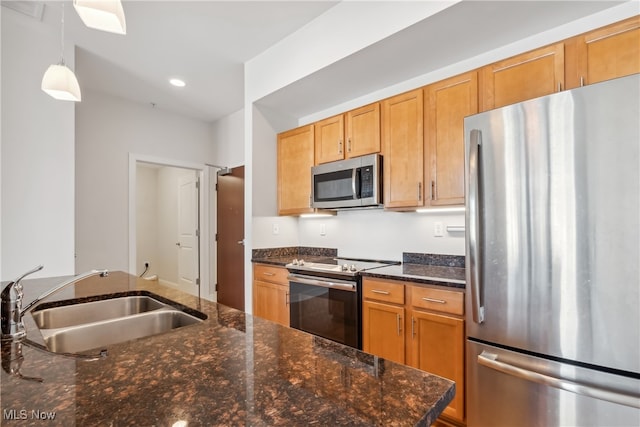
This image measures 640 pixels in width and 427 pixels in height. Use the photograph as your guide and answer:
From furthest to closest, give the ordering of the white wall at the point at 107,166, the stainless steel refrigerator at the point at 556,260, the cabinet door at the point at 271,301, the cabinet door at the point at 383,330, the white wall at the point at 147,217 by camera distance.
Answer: the white wall at the point at 147,217
the white wall at the point at 107,166
the cabinet door at the point at 271,301
the cabinet door at the point at 383,330
the stainless steel refrigerator at the point at 556,260

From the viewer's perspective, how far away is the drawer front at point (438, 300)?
5.60 ft

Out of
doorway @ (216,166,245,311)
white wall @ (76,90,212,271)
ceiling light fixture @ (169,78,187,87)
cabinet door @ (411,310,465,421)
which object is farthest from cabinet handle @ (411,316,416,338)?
white wall @ (76,90,212,271)


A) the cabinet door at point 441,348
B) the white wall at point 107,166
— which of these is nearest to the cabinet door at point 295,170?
the cabinet door at point 441,348

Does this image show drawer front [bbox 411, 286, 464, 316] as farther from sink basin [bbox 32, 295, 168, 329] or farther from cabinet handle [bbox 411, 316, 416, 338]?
sink basin [bbox 32, 295, 168, 329]

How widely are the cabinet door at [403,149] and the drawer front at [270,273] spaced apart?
1134 millimetres

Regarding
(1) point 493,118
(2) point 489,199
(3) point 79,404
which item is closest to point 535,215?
(2) point 489,199

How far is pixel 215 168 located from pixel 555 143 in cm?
440

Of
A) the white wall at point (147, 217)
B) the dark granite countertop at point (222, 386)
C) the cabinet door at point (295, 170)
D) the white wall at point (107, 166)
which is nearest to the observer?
the dark granite countertop at point (222, 386)

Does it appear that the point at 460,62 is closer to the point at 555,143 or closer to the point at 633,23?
the point at 633,23

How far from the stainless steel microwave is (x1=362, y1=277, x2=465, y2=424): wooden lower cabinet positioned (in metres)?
0.72

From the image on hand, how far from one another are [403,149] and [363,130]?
1.44ft

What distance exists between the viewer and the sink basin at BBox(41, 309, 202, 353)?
3.47ft

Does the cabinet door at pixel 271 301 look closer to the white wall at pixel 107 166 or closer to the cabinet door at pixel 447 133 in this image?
the cabinet door at pixel 447 133

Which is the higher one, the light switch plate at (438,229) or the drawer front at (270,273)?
the light switch plate at (438,229)
